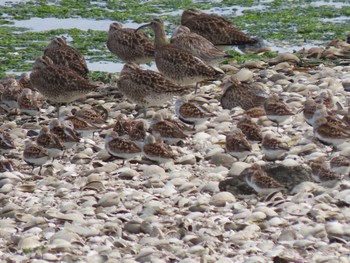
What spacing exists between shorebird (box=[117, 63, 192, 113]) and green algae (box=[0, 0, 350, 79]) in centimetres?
463

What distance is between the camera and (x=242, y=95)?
16172 millimetres

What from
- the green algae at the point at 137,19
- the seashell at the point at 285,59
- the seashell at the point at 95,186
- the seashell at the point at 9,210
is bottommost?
the green algae at the point at 137,19

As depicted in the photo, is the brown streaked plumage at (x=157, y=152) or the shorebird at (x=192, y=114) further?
the shorebird at (x=192, y=114)

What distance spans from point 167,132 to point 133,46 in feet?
17.2

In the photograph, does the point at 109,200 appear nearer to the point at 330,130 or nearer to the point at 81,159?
the point at 81,159

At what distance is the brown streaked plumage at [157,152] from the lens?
13.0m

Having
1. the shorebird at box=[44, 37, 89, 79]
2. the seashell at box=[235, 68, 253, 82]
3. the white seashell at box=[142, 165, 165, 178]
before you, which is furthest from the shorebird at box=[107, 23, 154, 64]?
the white seashell at box=[142, 165, 165, 178]

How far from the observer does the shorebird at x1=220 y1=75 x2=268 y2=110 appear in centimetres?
1604

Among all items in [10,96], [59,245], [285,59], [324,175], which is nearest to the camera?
[59,245]

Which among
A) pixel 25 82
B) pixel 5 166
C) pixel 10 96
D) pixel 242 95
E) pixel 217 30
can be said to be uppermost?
pixel 217 30

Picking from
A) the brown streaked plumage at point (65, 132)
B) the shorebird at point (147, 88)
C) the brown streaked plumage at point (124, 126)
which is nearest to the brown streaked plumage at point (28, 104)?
the shorebird at point (147, 88)

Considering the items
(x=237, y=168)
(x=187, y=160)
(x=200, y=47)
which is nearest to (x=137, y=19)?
(x=200, y=47)

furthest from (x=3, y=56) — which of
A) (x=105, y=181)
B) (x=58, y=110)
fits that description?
(x=105, y=181)

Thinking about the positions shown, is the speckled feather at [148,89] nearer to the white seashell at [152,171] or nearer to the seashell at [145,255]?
the white seashell at [152,171]
